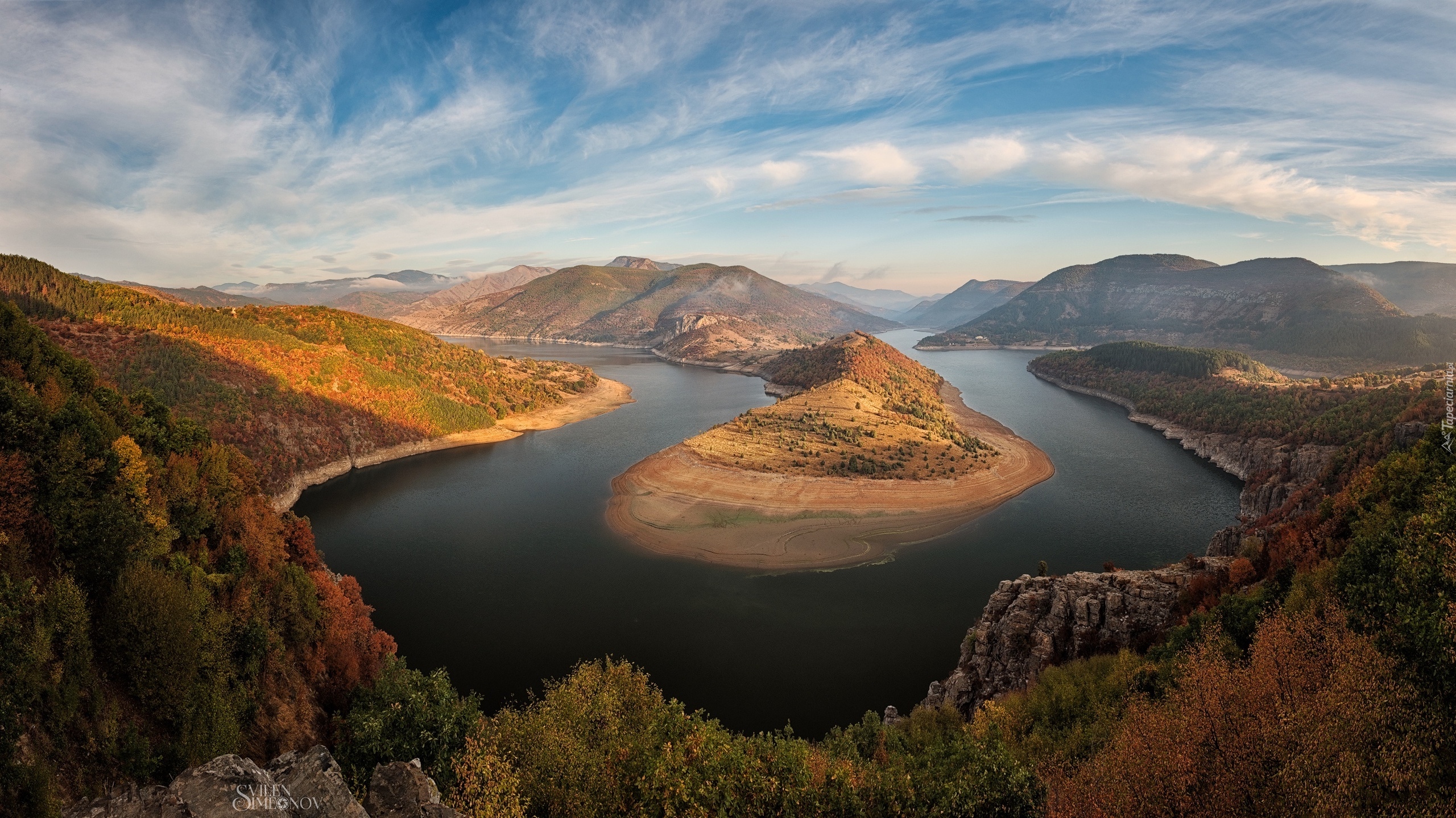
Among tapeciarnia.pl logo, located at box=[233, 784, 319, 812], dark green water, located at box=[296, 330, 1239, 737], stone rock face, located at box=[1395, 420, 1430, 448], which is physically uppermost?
stone rock face, located at box=[1395, 420, 1430, 448]

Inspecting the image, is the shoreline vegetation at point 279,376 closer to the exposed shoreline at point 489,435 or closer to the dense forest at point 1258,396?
the exposed shoreline at point 489,435

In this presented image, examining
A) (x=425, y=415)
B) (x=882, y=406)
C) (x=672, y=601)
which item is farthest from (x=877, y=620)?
(x=425, y=415)

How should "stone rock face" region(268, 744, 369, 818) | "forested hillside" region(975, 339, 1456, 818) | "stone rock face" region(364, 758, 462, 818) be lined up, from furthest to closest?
"stone rock face" region(364, 758, 462, 818), "stone rock face" region(268, 744, 369, 818), "forested hillside" region(975, 339, 1456, 818)

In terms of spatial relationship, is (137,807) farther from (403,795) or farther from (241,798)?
(403,795)

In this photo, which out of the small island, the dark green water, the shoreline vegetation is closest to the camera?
the dark green water

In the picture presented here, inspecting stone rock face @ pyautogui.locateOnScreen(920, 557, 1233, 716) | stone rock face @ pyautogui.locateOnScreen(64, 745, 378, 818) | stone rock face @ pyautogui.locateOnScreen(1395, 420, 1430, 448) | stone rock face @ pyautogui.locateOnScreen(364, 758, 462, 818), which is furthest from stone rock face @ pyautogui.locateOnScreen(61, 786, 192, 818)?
stone rock face @ pyautogui.locateOnScreen(1395, 420, 1430, 448)

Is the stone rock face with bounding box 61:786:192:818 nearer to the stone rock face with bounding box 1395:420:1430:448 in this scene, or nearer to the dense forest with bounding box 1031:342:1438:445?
the stone rock face with bounding box 1395:420:1430:448
